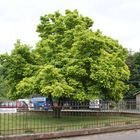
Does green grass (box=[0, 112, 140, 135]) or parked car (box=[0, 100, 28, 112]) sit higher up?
Result: parked car (box=[0, 100, 28, 112])

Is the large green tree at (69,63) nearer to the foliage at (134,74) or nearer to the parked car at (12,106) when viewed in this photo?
the parked car at (12,106)

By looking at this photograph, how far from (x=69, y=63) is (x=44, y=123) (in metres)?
6.53

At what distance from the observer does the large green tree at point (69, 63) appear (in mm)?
21266

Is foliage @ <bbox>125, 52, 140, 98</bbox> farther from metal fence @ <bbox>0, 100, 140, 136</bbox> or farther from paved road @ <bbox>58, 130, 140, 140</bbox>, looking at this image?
paved road @ <bbox>58, 130, 140, 140</bbox>

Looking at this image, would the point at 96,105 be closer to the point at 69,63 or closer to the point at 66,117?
the point at 66,117

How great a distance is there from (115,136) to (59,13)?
41.7 ft

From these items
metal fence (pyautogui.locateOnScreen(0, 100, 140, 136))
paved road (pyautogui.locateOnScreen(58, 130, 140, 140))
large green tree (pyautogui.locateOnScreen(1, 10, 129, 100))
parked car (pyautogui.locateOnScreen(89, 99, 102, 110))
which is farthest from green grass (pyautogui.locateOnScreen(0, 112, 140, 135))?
large green tree (pyautogui.locateOnScreen(1, 10, 129, 100))

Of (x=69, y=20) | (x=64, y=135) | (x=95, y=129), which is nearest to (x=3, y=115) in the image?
(x=64, y=135)

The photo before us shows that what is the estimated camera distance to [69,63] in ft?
73.0

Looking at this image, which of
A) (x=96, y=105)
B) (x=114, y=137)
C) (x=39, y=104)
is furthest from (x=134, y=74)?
(x=114, y=137)

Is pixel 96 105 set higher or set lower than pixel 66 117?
higher

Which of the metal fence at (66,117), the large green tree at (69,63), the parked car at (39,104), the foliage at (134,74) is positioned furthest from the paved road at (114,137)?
the foliage at (134,74)

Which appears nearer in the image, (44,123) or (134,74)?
(44,123)

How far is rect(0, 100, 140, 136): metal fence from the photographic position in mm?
14988
